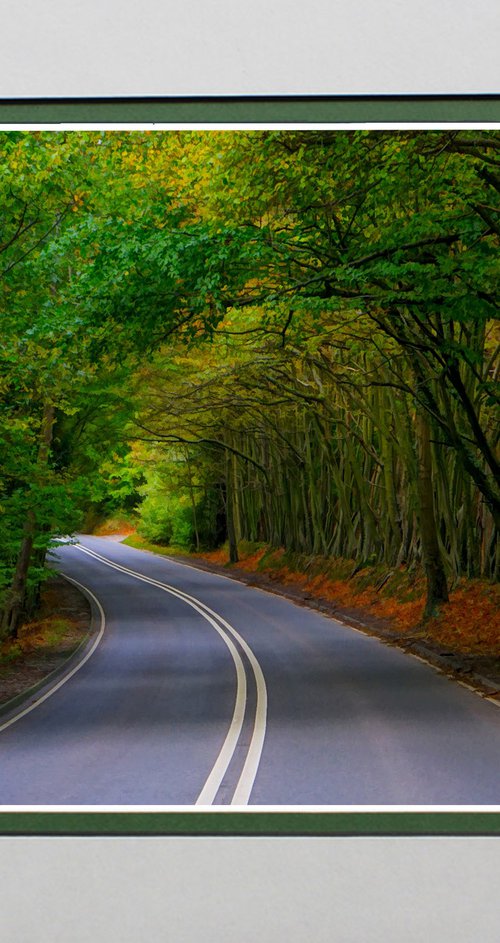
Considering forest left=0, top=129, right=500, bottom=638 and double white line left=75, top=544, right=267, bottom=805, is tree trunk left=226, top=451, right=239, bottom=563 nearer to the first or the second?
forest left=0, top=129, right=500, bottom=638

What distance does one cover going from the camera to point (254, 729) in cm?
1104

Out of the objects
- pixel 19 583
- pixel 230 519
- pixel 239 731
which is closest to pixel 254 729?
pixel 239 731

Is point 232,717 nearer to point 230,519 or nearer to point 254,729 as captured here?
point 254,729

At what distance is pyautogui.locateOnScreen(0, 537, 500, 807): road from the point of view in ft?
27.9

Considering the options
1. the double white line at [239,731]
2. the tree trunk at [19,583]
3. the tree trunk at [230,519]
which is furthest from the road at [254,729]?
the tree trunk at [230,519]

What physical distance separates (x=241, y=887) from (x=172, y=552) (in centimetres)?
4831

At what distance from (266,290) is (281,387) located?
13098 millimetres

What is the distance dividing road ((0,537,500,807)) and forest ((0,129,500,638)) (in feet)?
9.19

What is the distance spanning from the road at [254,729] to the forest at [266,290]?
9.19ft

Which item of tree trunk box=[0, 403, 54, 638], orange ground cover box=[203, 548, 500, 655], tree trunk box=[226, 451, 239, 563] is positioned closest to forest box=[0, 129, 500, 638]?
tree trunk box=[0, 403, 54, 638]

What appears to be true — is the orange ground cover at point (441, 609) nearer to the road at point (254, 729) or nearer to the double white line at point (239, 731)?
the road at point (254, 729)

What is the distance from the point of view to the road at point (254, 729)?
849 centimetres
